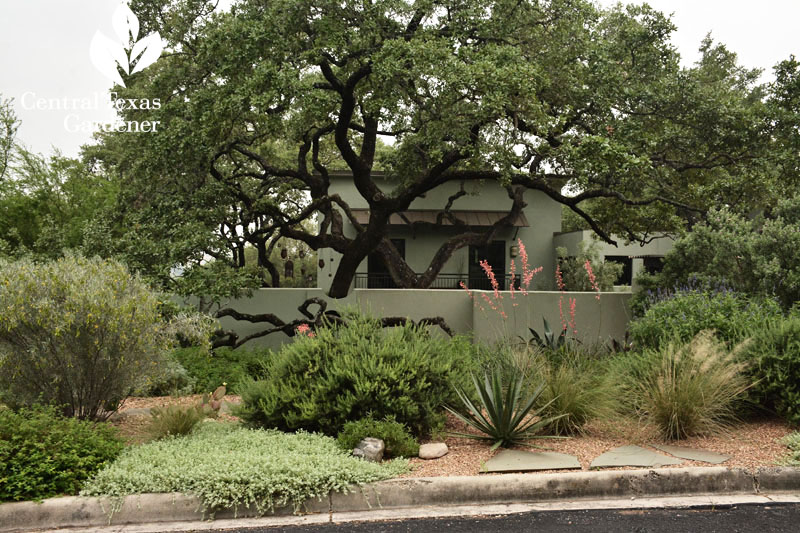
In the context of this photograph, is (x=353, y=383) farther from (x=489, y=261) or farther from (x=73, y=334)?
(x=489, y=261)

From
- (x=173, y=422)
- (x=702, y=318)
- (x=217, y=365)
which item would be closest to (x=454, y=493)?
(x=173, y=422)

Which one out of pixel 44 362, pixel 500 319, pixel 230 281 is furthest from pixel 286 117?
pixel 44 362

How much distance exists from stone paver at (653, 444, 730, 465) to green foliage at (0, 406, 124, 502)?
4925 millimetres

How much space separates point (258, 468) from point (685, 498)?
339 cm

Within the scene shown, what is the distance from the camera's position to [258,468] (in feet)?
15.9

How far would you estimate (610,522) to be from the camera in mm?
4434

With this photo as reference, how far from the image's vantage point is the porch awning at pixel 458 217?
67.5 ft

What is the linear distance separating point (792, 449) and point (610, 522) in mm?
2197

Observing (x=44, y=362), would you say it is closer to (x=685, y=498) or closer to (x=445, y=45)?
(x=685, y=498)

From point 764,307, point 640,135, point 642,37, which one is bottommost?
point 764,307

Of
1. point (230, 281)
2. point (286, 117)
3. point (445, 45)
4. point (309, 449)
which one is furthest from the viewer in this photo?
point (286, 117)

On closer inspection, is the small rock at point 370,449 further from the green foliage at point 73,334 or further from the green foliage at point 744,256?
the green foliage at point 744,256

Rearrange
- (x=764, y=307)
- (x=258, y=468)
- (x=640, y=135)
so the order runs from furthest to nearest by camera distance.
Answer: (x=640, y=135)
(x=764, y=307)
(x=258, y=468)

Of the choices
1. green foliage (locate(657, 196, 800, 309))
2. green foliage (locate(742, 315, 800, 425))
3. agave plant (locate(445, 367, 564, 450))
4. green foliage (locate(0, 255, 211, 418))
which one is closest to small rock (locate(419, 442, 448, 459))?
agave plant (locate(445, 367, 564, 450))
